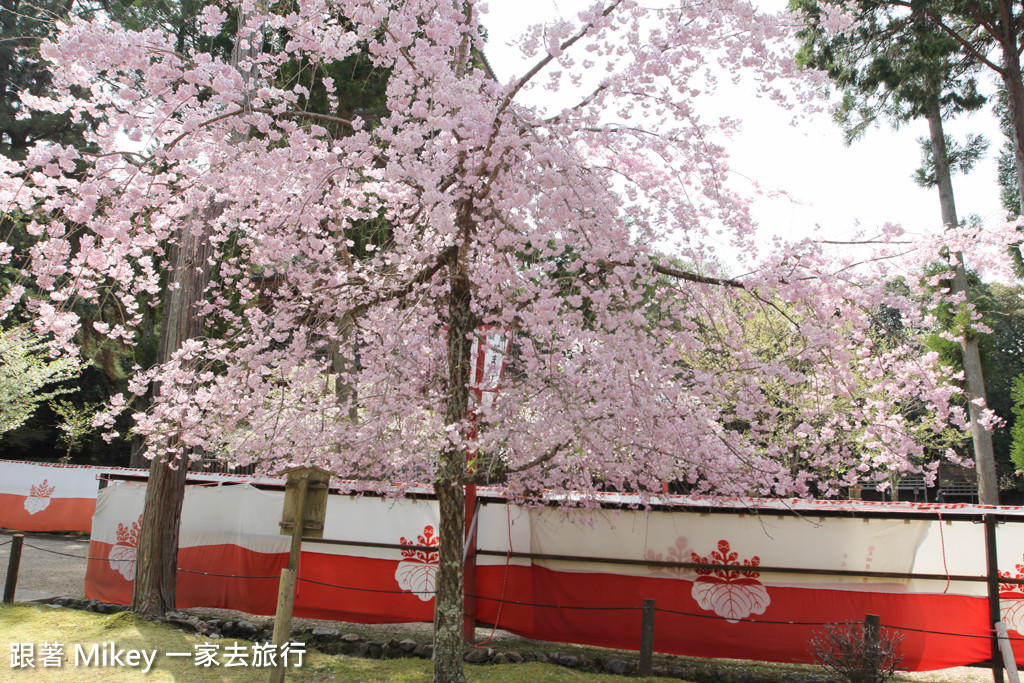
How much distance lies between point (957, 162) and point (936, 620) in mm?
9837

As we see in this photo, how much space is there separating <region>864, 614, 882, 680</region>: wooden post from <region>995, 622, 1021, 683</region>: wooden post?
1164mm

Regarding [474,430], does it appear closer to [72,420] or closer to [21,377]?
[21,377]

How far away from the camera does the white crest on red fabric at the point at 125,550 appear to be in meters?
8.38

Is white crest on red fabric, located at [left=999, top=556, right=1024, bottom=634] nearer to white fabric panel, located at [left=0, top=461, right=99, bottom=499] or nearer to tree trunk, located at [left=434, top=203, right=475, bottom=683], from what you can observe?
tree trunk, located at [left=434, top=203, right=475, bottom=683]

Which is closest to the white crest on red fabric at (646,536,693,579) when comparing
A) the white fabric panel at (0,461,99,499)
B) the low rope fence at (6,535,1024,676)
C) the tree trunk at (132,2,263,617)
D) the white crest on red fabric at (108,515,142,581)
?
the low rope fence at (6,535,1024,676)

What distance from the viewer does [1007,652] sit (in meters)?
5.52

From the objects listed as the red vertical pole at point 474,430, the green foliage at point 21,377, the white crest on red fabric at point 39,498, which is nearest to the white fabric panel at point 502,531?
the red vertical pole at point 474,430

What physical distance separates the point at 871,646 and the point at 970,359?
894 cm

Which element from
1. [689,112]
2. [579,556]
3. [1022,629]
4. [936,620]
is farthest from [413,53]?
[1022,629]

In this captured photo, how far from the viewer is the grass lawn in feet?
17.6

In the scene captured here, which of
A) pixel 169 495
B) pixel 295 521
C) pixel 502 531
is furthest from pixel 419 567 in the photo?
pixel 295 521

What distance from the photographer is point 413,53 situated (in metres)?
5.08

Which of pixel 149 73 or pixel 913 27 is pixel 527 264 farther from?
pixel 913 27

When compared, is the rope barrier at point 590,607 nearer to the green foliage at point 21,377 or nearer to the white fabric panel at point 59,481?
the white fabric panel at point 59,481
